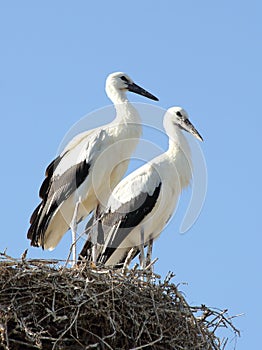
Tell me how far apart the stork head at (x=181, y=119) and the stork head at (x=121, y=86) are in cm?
22

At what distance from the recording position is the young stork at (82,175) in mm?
10828

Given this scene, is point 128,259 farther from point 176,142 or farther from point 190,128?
point 190,128

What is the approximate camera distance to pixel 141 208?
35.2ft

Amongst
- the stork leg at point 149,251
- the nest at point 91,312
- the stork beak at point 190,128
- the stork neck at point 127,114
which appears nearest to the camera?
the nest at point 91,312

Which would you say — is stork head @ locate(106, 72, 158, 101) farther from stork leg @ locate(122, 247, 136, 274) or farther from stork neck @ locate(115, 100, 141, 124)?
stork leg @ locate(122, 247, 136, 274)

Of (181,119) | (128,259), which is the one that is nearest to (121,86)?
(181,119)

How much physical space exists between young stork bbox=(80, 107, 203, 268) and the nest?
1.90 meters

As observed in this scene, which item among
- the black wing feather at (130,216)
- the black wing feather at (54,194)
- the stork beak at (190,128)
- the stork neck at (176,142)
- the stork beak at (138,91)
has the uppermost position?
the stork beak at (138,91)

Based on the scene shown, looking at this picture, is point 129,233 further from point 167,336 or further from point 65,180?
point 167,336

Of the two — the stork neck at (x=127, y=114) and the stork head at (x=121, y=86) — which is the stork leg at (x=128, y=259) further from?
the stork head at (x=121, y=86)

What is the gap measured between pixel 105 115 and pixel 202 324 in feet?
10.9

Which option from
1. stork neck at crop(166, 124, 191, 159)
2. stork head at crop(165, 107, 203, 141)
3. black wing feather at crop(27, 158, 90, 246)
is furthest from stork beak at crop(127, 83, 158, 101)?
black wing feather at crop(27, 158, 90, 246)

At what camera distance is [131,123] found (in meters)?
11.0

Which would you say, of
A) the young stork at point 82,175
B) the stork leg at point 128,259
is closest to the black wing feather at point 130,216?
the stork leg at point 128,259
